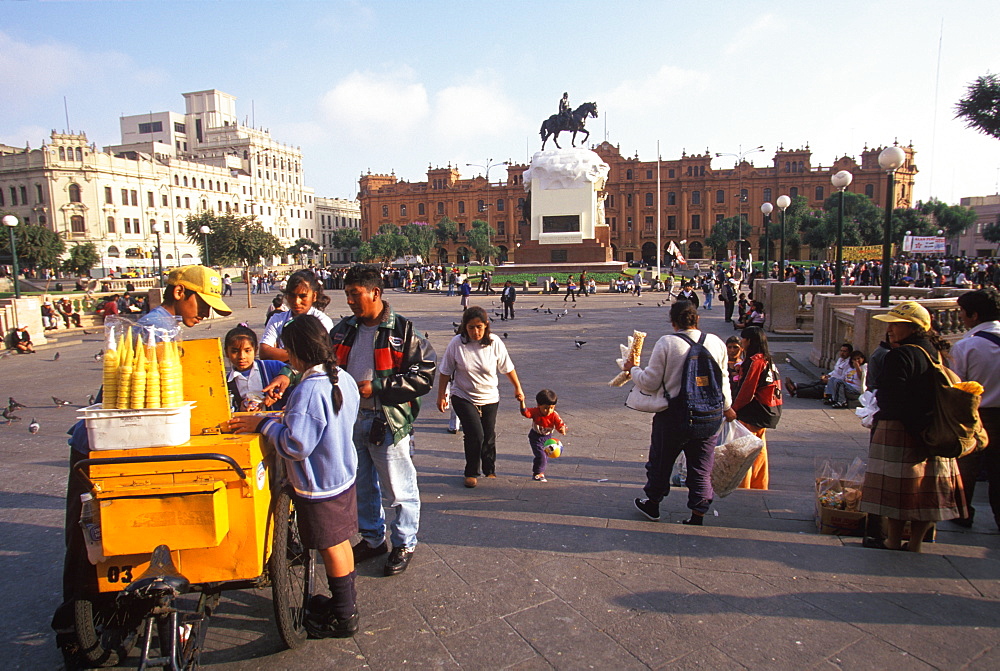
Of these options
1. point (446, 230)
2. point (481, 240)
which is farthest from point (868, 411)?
point (446, 230)

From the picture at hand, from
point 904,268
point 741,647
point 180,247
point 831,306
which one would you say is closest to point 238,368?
point 741,647

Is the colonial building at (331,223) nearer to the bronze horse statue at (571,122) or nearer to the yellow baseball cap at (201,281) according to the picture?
the bronze horse statue at (571,122)

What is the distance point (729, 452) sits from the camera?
4.41 meters

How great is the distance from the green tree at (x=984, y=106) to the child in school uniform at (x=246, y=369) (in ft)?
79.5

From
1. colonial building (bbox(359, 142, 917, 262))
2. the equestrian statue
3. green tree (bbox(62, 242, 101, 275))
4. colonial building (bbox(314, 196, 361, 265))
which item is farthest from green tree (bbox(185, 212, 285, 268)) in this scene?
colonial building (bbox(314, 196, 361, 265))

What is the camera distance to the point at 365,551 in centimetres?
384

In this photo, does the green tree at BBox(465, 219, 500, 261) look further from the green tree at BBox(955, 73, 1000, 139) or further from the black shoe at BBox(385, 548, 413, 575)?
the black shoe at BBox(385, 548, 413, 575)

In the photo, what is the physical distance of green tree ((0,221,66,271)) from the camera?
39469mm

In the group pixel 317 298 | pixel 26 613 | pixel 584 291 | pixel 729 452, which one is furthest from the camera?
pixel 584 291

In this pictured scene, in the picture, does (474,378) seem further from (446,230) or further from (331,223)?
(331,223)

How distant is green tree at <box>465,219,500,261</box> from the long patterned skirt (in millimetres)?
73769

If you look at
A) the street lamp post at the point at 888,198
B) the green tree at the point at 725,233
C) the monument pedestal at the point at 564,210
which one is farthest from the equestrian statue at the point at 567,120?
the green tree at the point at 725,233

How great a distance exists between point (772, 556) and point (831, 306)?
26.3 feet

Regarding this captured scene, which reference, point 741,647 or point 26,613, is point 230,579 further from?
point 741,647
